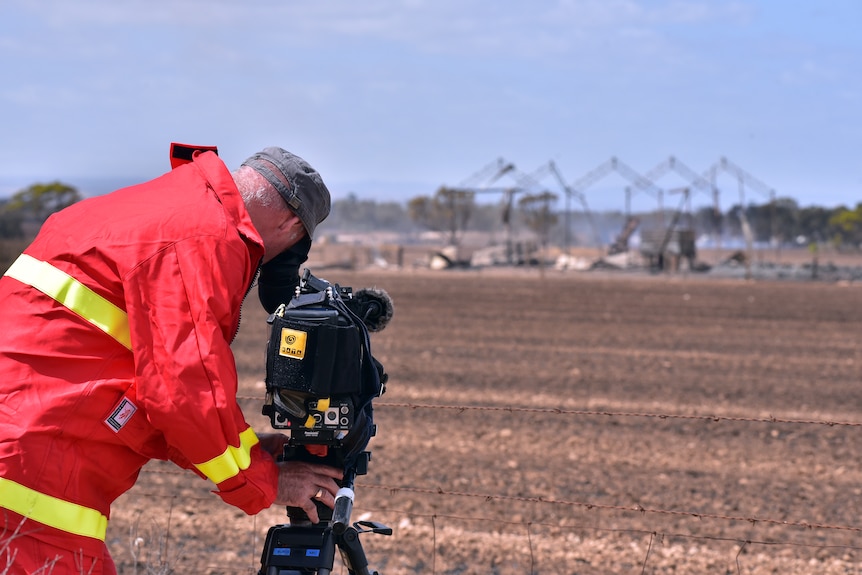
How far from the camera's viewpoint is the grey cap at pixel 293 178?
2.84m

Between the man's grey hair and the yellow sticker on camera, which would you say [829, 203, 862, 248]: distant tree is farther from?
the yellow sticker on camera

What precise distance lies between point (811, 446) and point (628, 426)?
63.7 inches

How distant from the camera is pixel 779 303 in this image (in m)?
23.7

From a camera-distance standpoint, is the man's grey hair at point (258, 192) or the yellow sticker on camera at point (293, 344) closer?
Answer: the yellow sticker on camera at point (293, 344)

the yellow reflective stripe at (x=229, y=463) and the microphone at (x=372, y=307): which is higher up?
the microphone at (x=372, y=307)

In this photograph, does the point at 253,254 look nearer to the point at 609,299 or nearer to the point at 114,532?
the point at 114,532

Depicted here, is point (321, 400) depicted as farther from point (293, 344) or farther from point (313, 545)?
point (313, 545)

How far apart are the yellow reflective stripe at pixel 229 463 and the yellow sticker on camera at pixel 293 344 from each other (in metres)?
0.25

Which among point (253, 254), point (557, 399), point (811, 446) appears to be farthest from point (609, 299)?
point (253, 254)

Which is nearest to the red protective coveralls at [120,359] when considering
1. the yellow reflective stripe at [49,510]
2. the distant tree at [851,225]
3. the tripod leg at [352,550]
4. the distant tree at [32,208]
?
the yellow reflective stripe at [49,510]

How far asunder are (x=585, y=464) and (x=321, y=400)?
565cm

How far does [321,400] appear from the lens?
8.79ft

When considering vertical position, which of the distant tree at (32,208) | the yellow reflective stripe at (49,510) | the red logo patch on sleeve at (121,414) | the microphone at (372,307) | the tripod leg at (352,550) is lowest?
the tripod leg at (352,550)

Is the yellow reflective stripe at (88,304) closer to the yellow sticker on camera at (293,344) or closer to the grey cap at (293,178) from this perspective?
the yellow sticker on camera at (293,344)
